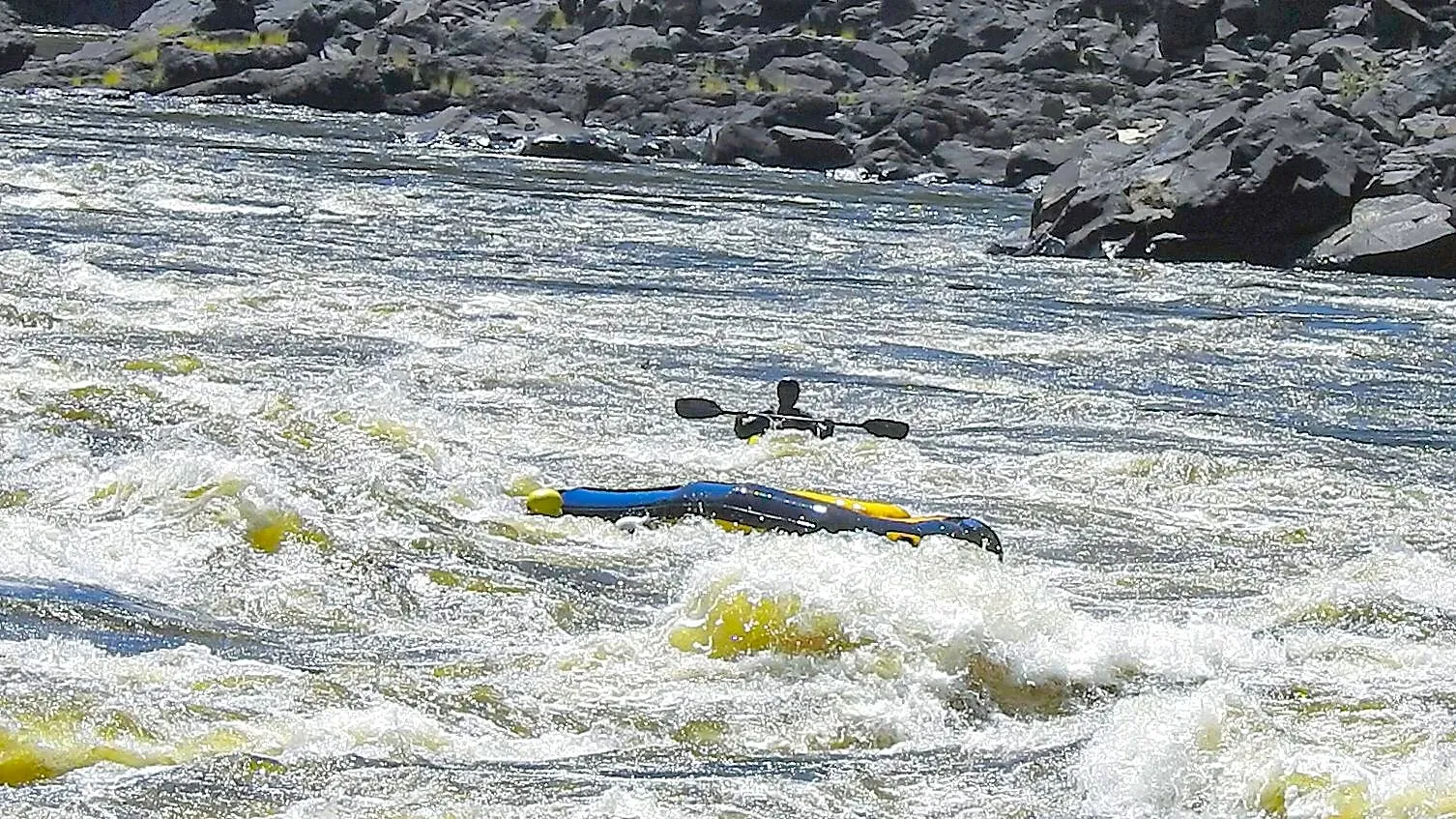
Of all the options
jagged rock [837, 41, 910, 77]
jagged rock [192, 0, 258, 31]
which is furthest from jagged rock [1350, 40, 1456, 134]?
jagged rock [192, 0, 258, 31]

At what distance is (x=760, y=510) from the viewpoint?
9883 millimetres

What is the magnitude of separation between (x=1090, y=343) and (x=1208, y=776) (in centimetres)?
1049

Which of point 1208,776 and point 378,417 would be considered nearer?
point 1208,776

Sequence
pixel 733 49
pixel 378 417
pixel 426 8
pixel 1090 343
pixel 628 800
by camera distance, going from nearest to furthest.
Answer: pixel 628 800 < pixel 378 417 < pixel 1090 343 < pixel 733 49 < pixel 426 8

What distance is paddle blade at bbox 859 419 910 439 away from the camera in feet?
40.1

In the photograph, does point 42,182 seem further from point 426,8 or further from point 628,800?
point 426,8

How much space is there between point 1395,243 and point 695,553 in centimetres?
1471

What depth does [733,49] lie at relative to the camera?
5616 centimetres

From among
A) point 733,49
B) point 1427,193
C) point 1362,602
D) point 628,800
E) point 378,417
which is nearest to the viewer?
point 628,800

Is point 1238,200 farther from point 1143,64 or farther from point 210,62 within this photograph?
point 210,62

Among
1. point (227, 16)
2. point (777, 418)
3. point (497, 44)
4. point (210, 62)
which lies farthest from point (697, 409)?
point (227, 16)

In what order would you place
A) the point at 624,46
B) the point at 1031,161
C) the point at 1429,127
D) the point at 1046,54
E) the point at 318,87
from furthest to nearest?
1. the point at 624,46
2. the point at 1046,54
3. the point at 318,87
4. the point at 1031,161
5. the point at 1429,127

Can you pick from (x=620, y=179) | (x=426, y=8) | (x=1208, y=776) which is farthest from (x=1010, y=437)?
(x=426, y=8)

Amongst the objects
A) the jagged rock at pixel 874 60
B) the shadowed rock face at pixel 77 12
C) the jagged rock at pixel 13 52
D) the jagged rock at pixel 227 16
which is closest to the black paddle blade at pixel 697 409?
the jagged rock at pixel 874 60
